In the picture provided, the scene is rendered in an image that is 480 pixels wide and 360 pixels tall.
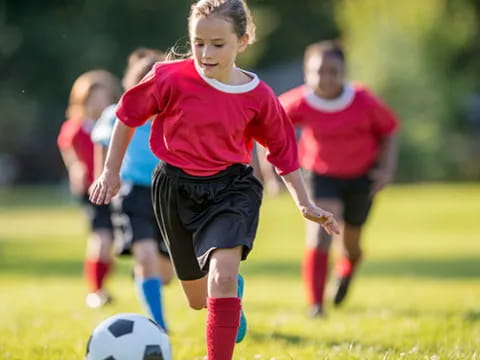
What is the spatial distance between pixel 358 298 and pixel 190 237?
452 cm

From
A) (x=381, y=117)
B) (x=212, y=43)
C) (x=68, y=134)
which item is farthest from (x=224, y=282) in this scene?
(x=68, y=134)

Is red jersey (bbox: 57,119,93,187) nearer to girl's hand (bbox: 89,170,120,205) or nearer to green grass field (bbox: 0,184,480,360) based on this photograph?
green grass field (bbox: 0,184,480,360)

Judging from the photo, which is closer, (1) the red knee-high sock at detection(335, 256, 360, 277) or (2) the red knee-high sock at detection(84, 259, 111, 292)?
(1) the red knee-high sock at detection(335, 256, 360, 277)

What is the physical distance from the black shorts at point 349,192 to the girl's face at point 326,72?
715mm

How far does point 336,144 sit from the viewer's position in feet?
25.9

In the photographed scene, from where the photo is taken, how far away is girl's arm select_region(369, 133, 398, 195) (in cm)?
795

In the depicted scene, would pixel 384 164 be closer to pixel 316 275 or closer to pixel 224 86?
pixel 316 275

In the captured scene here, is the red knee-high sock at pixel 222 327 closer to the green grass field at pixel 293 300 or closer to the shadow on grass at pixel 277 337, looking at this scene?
the green grass field at pixel 293 300

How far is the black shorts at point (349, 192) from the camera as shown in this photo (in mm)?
7855

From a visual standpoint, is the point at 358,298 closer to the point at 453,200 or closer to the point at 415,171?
the point at 453,200

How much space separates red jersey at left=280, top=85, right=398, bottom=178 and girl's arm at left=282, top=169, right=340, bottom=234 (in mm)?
3011

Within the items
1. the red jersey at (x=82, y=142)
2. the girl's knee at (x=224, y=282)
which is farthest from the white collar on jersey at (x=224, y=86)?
the red jersey at (x=82, y=142)

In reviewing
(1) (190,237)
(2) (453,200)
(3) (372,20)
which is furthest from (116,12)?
(1) (190,237)

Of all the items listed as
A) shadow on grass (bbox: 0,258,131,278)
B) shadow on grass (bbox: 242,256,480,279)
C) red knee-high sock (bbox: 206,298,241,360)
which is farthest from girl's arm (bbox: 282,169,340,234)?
shadow on grass (bbox: 0,258,131,278)
